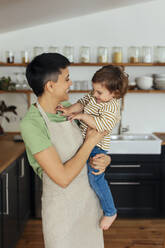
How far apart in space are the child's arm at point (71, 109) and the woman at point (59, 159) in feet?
0.11

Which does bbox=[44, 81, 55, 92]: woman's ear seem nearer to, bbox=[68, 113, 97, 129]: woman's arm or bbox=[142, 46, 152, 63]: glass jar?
bbox=[68, 113, 97, 129]: woman's arm

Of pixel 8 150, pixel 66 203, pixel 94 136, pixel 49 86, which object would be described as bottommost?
pixel 8 150

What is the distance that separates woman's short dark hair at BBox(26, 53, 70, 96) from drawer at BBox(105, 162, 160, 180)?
2.39m

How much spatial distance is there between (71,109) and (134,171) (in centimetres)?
215

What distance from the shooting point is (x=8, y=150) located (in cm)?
305

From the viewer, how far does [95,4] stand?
3.43m

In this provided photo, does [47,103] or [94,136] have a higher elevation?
[47,103]

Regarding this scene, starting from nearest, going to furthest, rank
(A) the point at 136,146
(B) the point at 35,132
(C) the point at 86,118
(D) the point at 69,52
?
(B) the point at 35,132 → (C) the point at 86,118 → (A) the point at 136,146 → (D) the point at 69,52

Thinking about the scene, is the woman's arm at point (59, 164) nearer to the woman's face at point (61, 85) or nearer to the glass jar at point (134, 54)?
the woman's face at point (61, 85)

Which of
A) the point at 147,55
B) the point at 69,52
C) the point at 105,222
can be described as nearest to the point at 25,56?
the point at 69,52

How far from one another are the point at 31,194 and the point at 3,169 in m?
1.33

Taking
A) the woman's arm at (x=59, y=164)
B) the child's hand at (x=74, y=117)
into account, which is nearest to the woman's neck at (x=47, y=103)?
the child's hand at (x=74, y=117)

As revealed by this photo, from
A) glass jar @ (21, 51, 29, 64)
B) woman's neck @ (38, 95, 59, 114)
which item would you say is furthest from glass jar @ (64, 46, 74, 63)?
woman's neck @ (38, 95, 59, 114)

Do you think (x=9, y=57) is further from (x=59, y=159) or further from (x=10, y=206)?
(x=59, y=159)
